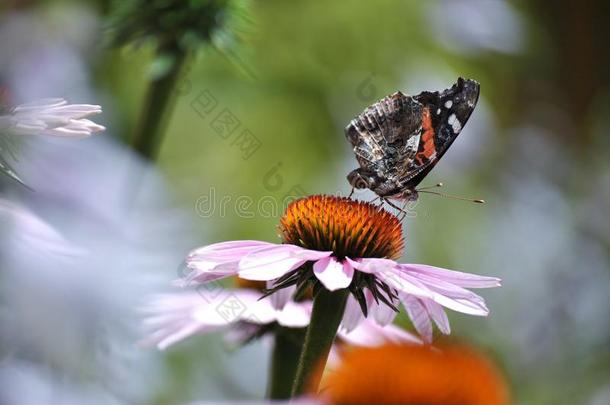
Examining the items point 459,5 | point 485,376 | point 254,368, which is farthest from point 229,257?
point 459,5

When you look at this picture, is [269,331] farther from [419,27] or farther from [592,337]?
[419,27]

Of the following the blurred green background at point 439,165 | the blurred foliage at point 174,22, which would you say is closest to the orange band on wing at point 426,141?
the blurred foliage at point 174,22

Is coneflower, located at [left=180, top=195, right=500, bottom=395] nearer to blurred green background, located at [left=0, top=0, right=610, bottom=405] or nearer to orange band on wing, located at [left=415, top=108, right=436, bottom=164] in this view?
orange band on wing, located at [left=415, top=108, right=436, bottom=164]

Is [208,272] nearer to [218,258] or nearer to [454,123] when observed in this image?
[218,258]

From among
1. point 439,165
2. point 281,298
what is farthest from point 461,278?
point 439,165

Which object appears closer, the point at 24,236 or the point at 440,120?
the point at 24,236

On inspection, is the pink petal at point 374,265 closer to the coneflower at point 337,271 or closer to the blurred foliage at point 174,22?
the coneflower at point 337,271
